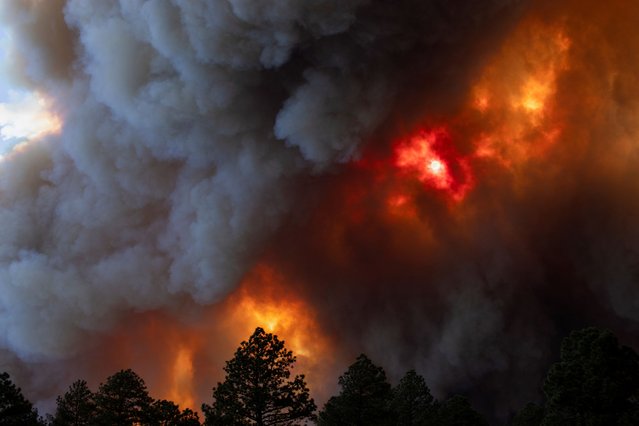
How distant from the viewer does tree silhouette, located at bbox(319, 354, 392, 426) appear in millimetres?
36500

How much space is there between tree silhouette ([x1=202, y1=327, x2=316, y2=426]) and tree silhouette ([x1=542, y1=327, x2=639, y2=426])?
49.3ft

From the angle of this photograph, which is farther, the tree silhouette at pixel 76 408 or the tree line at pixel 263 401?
the tree silhouette at pixel 76 408

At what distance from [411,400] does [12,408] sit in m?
28.6

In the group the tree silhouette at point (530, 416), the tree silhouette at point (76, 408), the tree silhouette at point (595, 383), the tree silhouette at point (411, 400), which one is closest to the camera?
the tree silhouette at point (595, 383)

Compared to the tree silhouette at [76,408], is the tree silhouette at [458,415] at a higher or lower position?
lower

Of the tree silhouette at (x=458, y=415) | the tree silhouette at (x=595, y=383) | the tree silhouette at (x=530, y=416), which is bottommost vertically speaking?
the tree silhouette at (x=595, y=383)

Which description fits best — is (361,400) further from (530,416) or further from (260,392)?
(530,416)

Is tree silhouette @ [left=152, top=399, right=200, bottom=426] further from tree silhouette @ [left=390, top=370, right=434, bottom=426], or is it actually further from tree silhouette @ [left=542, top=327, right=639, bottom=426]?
tree silhouette @ [left=542, top=327, right=639, bottom=426]

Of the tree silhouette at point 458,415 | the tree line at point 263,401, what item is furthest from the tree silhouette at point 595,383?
the tree silhouette at point 458,415

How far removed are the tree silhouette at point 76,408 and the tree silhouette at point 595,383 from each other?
29552mm

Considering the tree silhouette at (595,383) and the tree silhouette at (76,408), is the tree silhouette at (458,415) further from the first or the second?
the tree silhouette at (76,408)

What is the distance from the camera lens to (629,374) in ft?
94.5

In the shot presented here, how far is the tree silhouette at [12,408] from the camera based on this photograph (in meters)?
32.2

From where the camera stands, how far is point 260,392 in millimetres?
36219
